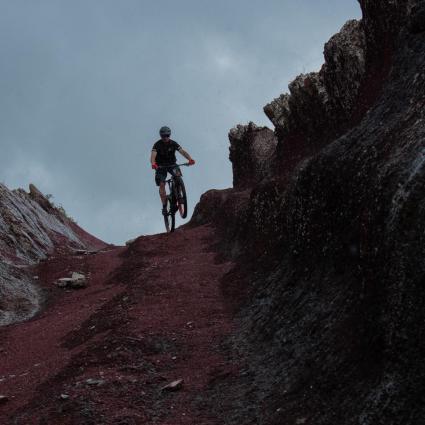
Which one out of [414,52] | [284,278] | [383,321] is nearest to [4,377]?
[284,278]

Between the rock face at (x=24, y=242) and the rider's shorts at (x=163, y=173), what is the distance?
5162mm

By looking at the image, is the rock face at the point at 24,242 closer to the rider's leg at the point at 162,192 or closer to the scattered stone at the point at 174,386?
the rider's leg at the point at 162,192

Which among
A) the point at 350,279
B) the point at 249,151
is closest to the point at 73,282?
the point at 350,279

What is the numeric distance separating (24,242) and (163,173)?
8251mm

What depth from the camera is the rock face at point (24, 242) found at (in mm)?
16489

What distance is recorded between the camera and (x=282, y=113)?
2066cm

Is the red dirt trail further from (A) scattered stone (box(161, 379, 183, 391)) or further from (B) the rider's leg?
(B) the rider's leg

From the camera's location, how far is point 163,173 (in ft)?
63.1

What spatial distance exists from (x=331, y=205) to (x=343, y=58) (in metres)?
8.95

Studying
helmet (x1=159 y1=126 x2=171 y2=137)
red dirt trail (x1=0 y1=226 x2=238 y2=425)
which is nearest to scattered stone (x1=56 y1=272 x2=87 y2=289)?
red dirt trail (x1=0 y1=226 x2=238 y2=425)

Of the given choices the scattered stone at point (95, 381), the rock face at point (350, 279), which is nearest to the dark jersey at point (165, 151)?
the rock face at point (350, 279)

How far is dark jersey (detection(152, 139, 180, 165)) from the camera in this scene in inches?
747

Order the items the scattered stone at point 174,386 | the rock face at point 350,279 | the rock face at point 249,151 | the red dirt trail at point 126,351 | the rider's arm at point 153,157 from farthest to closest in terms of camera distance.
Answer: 1. the rock face at point 249,151
2. the rider's arm at point 153,157
3. the scattered stone at point 174,386
4. the red dirt trail at point 126,351
5. the rock face at point 350,279

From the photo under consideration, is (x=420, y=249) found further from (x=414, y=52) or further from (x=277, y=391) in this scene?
(x=414, y=52)
